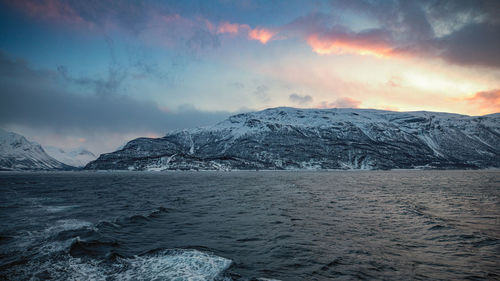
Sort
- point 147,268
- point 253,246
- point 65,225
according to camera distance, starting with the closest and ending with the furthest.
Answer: point 147,268 → point 253,246 → point 65,225

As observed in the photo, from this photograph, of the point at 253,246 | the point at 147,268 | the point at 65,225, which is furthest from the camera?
the point at 65,225

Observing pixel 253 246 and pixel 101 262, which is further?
pixel 253 246

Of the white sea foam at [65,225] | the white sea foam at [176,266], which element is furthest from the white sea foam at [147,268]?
the white sea foam at [65,225]

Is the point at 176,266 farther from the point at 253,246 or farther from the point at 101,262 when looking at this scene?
the point at 253,246

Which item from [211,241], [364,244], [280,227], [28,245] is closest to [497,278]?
[364,244]

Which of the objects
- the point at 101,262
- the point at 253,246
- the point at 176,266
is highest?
the point at 176,266

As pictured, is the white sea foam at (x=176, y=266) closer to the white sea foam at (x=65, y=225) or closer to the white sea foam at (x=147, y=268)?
the white sea foam at (x=147, y=268)

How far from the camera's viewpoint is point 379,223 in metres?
30.6

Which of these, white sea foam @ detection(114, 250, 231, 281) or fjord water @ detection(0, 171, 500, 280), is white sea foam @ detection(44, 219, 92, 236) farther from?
white sea foam @ detection(114, 250, 231, 281)

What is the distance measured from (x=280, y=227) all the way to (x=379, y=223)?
38.7ft

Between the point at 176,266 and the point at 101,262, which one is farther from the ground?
the point at 176,266

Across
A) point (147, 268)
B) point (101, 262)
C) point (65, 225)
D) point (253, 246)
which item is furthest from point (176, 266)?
point (65, 225)

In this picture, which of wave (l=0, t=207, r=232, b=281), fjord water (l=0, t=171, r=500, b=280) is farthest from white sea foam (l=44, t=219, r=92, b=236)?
wave (l=0, t=207, r=232, b=281)

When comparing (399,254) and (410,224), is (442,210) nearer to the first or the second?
(410,224)
